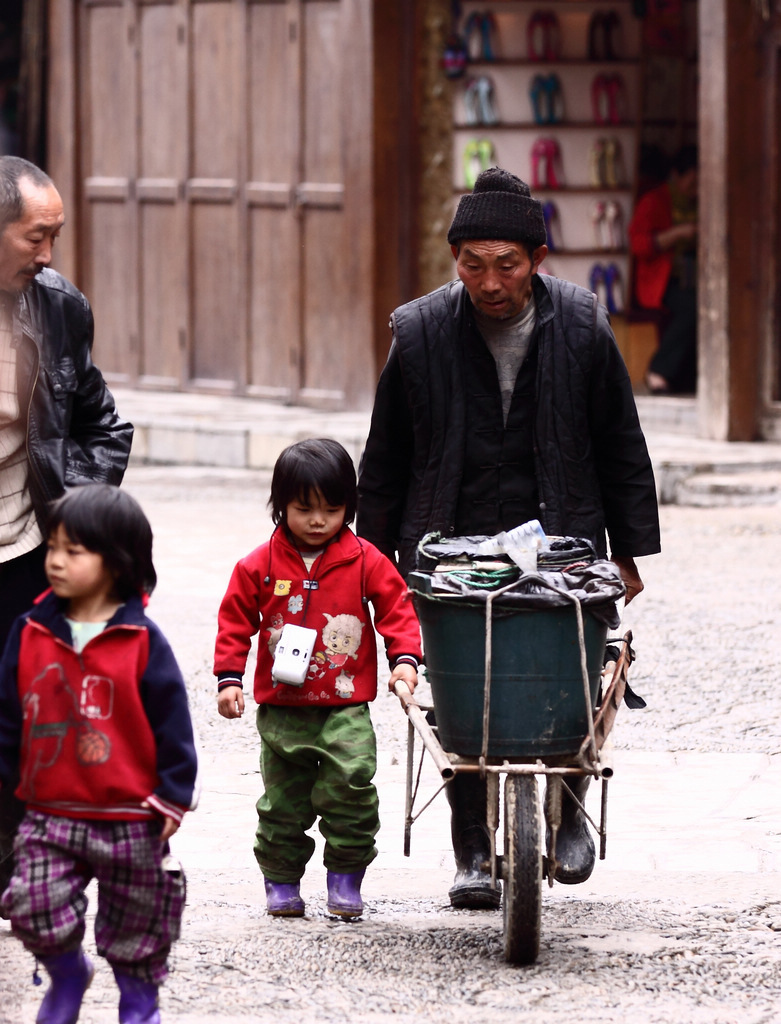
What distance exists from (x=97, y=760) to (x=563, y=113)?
1047cm

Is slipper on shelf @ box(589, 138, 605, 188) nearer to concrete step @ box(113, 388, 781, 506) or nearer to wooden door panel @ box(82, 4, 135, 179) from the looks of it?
concrete step @ box(113, 388, 781, 506)

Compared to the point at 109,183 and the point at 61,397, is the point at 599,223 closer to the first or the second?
the point at 109,183

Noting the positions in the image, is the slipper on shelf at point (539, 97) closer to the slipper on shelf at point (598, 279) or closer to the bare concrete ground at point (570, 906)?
the slipper on shelf at point (598, 279)

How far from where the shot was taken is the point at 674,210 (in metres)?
13.7

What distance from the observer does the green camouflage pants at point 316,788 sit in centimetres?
455

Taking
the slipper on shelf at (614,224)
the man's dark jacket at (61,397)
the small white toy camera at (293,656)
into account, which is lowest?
the small white toy camera at (293,656)

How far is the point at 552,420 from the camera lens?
4.59 metres

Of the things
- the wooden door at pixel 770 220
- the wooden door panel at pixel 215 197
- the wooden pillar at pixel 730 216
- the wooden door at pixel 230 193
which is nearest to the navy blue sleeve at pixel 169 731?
the wooden pillar at pixel 730 216

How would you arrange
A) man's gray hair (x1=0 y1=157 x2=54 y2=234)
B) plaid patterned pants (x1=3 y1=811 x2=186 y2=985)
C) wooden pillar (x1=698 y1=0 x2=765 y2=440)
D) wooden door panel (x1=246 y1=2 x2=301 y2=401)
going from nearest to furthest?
1. plaid patterned pants (x1=3 y1=811 x2=186 y2=985)
2. man's gray hair (x1=0 y1=157 x2=54 y2=234)
3. wooden pillar (x1=698 y1=0 x2=765 y2=440)
4. wooden door panel (x1=246 y1=2 x2=301 y2=401)

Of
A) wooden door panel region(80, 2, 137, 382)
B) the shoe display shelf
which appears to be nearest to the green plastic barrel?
the shoe display shelf

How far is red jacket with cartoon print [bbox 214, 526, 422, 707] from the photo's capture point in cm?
453

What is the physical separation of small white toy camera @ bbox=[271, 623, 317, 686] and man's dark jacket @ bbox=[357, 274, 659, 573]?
0.41 m

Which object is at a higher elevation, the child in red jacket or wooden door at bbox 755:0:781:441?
wooden door at bbox 755:0:781:441

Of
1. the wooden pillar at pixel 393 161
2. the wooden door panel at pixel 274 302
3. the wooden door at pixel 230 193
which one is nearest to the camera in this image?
the wooden pillar at pixel 393 161
